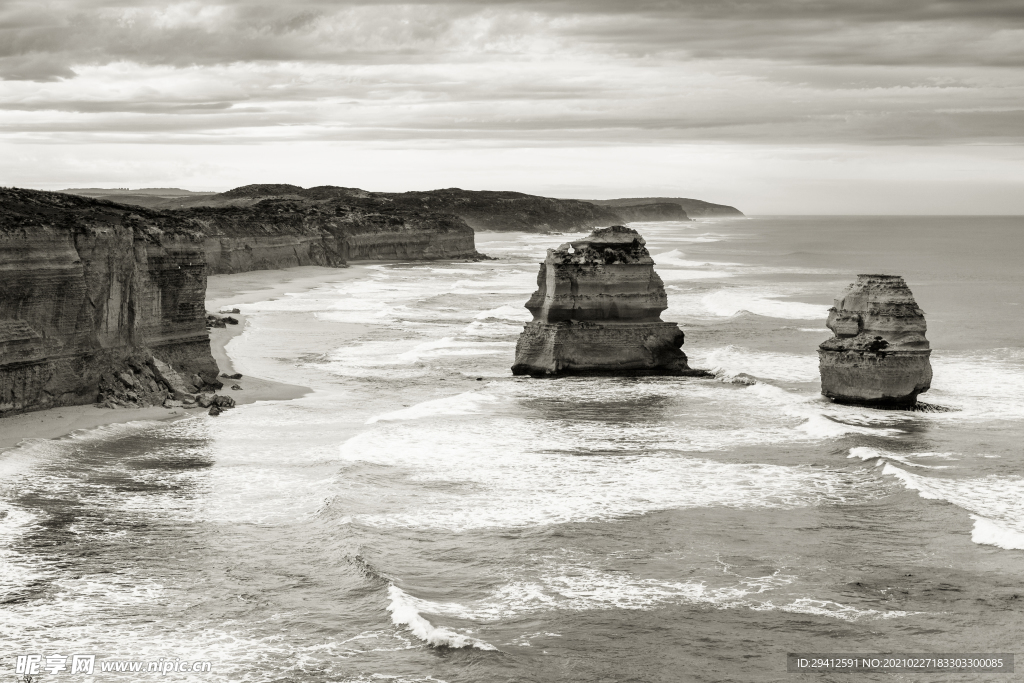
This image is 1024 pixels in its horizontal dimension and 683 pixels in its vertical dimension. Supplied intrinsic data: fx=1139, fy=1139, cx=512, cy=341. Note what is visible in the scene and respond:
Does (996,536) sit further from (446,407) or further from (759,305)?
(759,305)

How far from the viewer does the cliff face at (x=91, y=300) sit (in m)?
21.9

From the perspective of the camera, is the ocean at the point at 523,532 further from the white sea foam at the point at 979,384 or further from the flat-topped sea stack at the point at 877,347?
the flat-topped sea stack at the point at 877,347

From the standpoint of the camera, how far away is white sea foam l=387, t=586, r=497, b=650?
11.9 meters

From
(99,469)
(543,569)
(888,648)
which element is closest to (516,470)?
(543,569)

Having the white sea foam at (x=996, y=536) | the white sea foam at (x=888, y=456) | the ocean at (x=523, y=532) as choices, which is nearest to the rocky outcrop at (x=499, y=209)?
the ocean at (x=523, y=532)

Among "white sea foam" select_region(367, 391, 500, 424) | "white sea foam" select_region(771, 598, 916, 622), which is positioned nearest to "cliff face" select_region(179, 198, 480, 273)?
"white sea foam" select_region(367, 391, 500, 424)

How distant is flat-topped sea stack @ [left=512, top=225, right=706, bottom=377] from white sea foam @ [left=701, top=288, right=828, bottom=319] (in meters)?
16.9

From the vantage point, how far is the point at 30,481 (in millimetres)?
17375

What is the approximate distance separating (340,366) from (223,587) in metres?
18.4

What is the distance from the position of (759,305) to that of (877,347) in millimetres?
25366

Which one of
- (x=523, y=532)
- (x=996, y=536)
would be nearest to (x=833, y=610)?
(x=996, y=536)

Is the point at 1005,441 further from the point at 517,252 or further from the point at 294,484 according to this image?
the point at 517,252

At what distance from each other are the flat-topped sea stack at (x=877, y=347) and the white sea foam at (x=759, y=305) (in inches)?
791

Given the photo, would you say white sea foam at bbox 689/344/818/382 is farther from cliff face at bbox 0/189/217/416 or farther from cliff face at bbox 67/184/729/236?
cliff face at bbox 67/184/729/236
